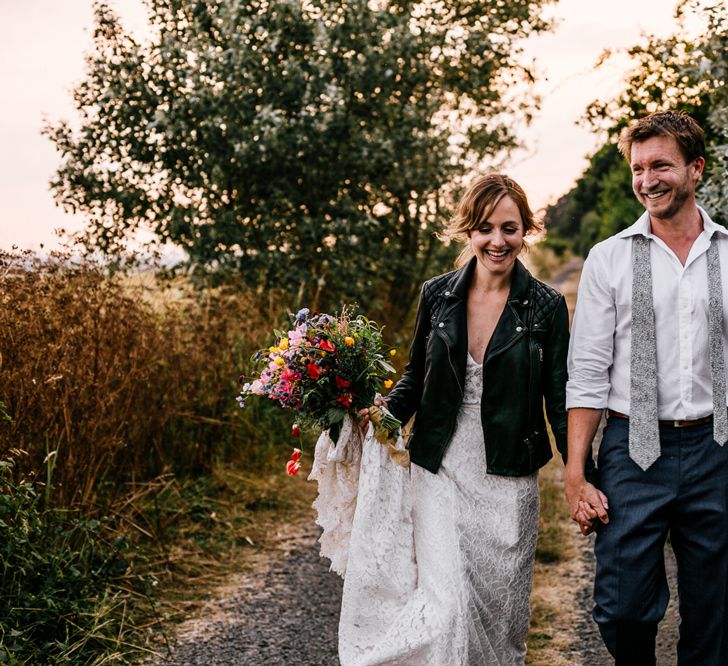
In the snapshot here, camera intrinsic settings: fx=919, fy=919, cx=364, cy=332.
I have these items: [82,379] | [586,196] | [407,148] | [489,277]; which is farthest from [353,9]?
[586,196]

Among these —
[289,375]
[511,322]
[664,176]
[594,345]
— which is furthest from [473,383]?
[664,176]

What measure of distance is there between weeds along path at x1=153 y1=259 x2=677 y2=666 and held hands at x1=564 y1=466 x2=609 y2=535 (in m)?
1.62

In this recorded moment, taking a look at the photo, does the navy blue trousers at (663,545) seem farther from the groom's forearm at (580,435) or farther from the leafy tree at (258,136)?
the leafy tree at (258,136)

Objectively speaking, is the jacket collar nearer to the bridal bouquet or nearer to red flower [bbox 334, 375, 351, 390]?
the bridal bouquet

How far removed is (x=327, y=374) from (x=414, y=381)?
20.0 inches

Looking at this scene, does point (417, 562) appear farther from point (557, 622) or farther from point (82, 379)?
point (82, 379)

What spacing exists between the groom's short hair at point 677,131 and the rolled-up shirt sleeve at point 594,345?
1.57 ft

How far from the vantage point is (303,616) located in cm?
545

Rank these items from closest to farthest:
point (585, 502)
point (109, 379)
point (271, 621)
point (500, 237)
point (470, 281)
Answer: point (585, 502), point (500, 237), point (470, 281), point (271, 621), point (109, 379)

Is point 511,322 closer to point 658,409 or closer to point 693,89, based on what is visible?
point 658,409

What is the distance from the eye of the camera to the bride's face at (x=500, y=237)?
12.2 feet

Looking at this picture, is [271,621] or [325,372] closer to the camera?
[325,372]

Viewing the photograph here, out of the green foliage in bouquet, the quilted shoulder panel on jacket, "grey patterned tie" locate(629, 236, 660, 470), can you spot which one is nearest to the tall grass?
the green foliage in bouquet

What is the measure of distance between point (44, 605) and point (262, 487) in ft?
10.6
